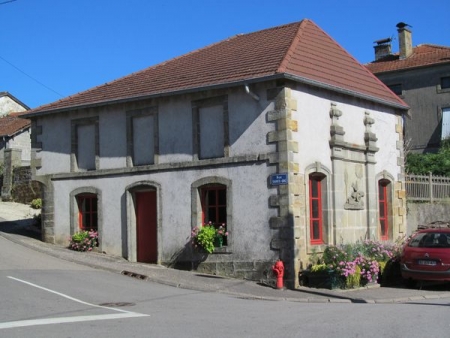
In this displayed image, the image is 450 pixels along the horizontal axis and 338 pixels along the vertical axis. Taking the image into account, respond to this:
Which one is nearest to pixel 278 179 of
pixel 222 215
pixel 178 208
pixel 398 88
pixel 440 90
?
pixel 222 215

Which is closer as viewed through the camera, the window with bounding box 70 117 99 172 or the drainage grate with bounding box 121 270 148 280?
the drainage grate with bounding box 121 270 148 280

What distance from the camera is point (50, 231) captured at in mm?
20500

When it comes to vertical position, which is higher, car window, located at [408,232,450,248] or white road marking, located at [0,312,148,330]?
car window, located at [408,232,450,248]

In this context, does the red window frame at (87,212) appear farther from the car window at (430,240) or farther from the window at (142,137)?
the car window at (430,240)

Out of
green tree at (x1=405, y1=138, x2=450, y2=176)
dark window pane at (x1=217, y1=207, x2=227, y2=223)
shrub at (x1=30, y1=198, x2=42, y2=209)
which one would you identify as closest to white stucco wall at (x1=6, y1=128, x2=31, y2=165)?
shrub at (x1=30, y1=198, x2=42, y2=209)

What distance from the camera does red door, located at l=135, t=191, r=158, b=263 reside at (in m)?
18.6

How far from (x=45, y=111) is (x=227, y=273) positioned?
28.0 ft

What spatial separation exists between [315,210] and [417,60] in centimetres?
2863

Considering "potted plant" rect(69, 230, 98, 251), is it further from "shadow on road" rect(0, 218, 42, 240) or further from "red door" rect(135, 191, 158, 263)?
"shadow on road" rect(0, 218, 42, 240)

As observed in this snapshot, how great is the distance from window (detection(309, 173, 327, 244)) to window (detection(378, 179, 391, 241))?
345 centimetres

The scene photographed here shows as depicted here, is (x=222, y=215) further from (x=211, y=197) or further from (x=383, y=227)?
(x=383, y=227)

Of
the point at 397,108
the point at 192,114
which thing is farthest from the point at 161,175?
the point at 397,108

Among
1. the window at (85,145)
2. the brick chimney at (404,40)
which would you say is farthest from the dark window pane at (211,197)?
the brick chimney at (404,40)

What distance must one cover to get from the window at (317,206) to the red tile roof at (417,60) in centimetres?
2654
